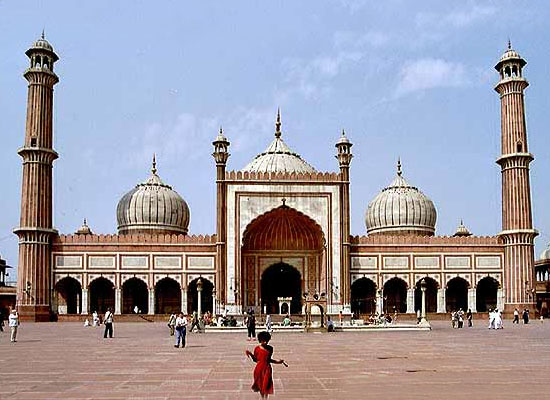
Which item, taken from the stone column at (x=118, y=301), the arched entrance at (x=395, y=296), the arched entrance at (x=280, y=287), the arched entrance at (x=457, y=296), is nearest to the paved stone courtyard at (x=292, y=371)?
the stone column at (x=118, y=301)

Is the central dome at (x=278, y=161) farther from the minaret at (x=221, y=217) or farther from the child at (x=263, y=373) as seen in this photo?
the child at (x=263, y=373)

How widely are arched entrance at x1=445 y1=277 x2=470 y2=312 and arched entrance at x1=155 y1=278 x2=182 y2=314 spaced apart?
15.6 meters

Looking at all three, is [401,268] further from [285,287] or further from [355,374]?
[355,374]

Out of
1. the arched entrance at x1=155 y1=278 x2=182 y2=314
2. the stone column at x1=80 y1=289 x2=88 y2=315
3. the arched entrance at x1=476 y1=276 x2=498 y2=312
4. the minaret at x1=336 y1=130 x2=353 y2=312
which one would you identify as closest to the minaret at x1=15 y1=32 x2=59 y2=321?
the stone column at x1=80 y1=289 x2=88 y2=315

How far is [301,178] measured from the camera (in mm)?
43031

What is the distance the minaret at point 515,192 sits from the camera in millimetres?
43094

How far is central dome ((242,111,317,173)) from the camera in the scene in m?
47.2

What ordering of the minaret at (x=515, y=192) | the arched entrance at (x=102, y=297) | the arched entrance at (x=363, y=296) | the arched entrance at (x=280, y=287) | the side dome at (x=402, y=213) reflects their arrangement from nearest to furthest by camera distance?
1. the minaret at (x=515, y=192)
2. the arched entrance at (x=102, y=297)
3. the arched entrance at (x=280, y=287)
4. the arched entrance at (x=363, y=296)
5. the side dome at (x=402, y=213)

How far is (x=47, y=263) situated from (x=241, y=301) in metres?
10.5

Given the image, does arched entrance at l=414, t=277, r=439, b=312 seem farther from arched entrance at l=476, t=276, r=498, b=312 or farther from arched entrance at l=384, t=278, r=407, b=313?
arched entrance at l=476, t=276, r=498, b=312

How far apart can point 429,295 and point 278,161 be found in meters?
12.0

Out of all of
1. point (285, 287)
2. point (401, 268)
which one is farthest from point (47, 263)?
point (401, 268)

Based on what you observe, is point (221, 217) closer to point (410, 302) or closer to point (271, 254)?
point (271, 254)

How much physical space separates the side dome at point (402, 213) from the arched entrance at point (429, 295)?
5797mm
